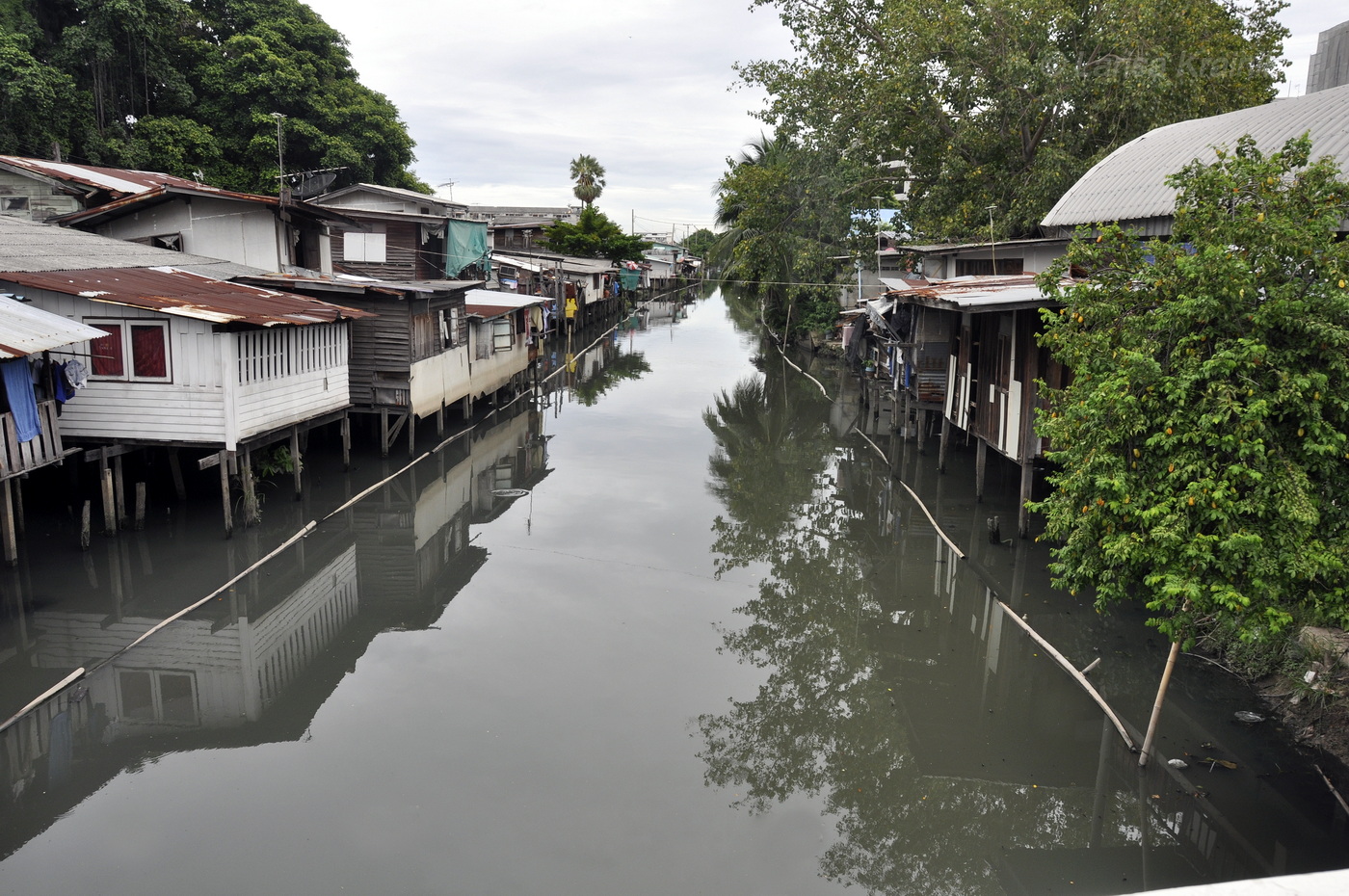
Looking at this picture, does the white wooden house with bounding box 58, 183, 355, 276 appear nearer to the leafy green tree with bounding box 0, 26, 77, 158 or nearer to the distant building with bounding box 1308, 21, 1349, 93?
the leafy green tree with bounding box 0, 26, 77, 158

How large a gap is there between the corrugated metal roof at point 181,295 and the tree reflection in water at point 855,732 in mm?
7637

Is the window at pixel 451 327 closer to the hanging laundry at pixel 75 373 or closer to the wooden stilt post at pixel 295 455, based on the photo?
the wooden stilt post at pixel 295 455

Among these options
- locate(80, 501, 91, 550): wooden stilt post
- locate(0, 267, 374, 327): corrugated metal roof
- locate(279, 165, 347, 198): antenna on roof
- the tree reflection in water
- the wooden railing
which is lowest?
the tree reflection in water

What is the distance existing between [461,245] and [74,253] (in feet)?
38.5

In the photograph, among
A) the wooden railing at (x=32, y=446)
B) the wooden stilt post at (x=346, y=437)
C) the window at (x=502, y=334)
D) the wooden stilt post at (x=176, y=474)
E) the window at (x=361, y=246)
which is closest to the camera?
the wooden railing at (x=32, y=446)

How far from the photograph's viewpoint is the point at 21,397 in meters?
11.6

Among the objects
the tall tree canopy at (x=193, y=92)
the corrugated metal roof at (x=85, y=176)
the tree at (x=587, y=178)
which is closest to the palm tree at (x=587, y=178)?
the tree at (x=587, y=178)

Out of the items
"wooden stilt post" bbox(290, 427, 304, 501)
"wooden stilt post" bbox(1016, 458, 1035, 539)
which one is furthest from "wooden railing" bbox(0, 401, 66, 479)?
"wooden stilt post" bbox(1016, 458, 1035, 539)

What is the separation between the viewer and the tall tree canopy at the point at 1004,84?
23.9 m

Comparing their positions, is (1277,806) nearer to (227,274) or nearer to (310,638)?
(310,638)

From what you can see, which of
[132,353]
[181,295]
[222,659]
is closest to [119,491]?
[132,353]

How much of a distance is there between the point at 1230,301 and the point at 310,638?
32.8ft

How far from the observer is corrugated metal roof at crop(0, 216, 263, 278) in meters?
14.1

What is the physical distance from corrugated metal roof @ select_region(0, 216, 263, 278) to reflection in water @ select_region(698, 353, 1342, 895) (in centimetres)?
1105
